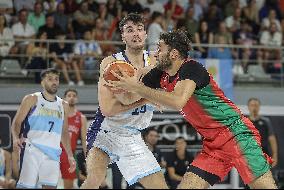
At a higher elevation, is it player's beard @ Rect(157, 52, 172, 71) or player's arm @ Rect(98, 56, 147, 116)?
player's beard @ Rect(157, 52, 172, 71)

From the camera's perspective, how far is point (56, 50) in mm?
15906

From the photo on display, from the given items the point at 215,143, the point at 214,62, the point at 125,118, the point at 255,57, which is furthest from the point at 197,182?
the point at 255,57

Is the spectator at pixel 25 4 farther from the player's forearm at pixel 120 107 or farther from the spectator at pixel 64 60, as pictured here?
the player's forearm at pixel 120 107

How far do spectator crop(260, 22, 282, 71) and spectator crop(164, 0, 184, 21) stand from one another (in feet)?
6.98

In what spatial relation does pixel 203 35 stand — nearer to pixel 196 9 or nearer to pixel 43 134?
pixel 196 9

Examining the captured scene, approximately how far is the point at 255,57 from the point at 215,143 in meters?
10.2

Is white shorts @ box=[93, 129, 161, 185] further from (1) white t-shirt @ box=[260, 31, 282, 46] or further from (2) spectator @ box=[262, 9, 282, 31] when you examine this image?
(2) spectator @ box=[262, 9, 282, 31]

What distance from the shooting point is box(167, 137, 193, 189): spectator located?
1378cm

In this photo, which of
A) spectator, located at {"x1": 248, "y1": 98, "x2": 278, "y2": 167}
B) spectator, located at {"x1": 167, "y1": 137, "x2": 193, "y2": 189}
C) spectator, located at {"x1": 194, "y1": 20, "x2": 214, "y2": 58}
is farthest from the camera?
spectator, located at {"x1": 194, "y1": 20, "x2": 214, "y2": 58}

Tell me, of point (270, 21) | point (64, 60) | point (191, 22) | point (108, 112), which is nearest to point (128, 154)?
point (108, 112)

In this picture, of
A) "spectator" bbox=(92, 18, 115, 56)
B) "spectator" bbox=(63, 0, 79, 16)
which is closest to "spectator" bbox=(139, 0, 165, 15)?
"spectator" bbox=(92, 18, 115, 56)

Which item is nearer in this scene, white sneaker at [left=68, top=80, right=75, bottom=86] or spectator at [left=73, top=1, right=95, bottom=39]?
white sneaker at [left=68, top=80, right=75, bottom=86]

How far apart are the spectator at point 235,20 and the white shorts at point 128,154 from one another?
406 inches

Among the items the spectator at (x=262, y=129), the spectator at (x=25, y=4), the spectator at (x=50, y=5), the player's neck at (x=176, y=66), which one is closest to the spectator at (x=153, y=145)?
the spectator at (x=262, y=129)
